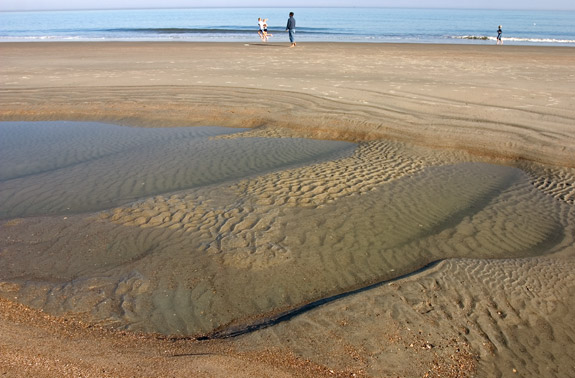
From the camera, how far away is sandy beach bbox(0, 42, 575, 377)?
128 inches

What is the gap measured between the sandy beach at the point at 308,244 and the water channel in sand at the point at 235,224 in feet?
0.08

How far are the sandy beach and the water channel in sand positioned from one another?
25mm

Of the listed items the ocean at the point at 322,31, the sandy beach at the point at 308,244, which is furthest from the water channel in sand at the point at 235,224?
the ocean at the point at 322,31

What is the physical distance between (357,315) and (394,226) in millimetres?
1983

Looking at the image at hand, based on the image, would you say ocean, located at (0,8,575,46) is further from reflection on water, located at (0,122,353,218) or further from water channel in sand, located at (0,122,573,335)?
water channel in sand, located at (0,122,573,335)

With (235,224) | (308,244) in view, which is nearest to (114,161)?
(235,224)

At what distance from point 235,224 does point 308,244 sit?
0.94 meters

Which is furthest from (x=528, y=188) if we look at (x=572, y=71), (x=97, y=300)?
(x=572, y=71)

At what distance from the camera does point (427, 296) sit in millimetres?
3939

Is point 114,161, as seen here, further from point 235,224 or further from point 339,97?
point 339,97

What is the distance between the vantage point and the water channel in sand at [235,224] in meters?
4.06

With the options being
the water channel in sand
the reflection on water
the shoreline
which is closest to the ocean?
the shoreline

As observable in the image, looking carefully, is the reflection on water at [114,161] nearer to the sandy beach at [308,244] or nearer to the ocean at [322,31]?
the sandy beach at [308,244]

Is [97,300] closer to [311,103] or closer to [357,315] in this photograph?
[357,315]
